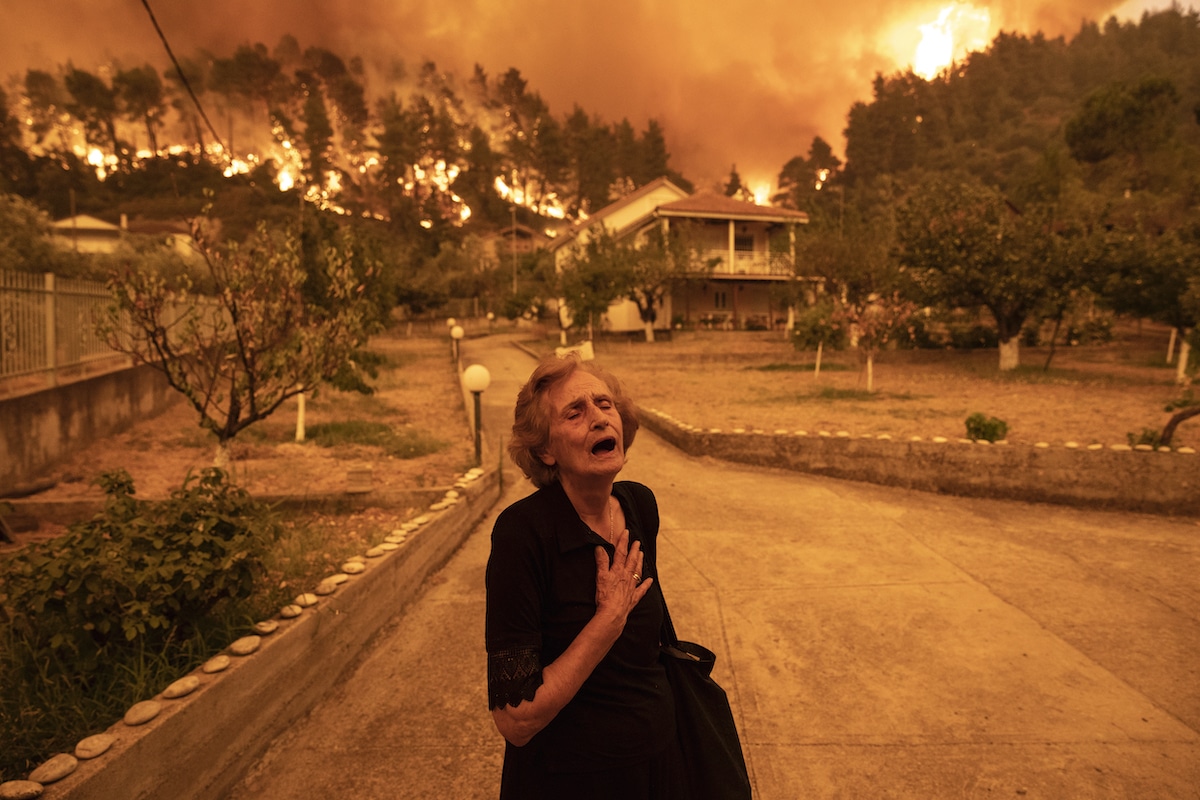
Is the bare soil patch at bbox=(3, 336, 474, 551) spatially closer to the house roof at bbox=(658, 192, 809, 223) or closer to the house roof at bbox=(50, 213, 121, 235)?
the house roof at bbox=(658, 192, 809, 223)

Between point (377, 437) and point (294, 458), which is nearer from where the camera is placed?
point (294, 458)

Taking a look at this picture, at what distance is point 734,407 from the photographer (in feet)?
46.7

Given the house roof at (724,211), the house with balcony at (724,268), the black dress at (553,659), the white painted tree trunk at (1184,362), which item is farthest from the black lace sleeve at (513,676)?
the house roof at (724,211)

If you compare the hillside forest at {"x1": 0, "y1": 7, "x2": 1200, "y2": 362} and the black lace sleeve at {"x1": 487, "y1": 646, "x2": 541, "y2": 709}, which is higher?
the hillside forest at {"x1": 0, "y1": 7, "x2": 1200, "y2": 362}

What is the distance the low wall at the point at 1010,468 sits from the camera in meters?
7.11

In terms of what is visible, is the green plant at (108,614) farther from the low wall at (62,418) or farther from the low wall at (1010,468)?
the low wall at (1010,468)

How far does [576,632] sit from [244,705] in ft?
7.30

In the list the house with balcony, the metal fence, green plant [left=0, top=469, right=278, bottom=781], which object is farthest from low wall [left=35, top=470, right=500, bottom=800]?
the house with balcony

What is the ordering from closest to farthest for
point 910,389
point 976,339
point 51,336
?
point 51,336 < point 910,389 < point 976,339

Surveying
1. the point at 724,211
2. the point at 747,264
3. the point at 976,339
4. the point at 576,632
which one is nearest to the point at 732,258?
the point at 747,264

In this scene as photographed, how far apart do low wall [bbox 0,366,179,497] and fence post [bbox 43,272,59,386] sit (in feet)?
0.99

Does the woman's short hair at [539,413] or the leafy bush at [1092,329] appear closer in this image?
the woman's short hair at [539,413]

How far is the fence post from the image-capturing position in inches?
333

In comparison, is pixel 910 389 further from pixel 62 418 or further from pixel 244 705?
pixel 244 705
